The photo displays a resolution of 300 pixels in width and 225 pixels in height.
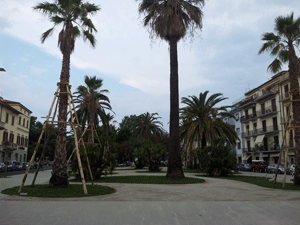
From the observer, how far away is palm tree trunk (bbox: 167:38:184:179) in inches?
674

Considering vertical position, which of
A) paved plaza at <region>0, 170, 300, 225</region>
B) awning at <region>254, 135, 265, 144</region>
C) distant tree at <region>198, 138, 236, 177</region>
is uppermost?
awning at <region>254, 135, 265, 144</region>

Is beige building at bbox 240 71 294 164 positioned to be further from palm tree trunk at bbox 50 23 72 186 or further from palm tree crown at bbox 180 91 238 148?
palm tree trunk at bbox 50 23 72 186

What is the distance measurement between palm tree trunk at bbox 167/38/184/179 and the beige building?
1060 inches

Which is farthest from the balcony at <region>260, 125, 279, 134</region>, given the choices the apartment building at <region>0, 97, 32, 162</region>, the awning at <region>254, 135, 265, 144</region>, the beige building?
the apartment building at <region>0, 97, 32, 162</region>

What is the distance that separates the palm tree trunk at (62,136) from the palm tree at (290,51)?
1212 centimetres

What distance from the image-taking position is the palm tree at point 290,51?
46.1 ft

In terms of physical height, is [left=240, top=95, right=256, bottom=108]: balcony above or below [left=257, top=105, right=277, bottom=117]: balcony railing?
above

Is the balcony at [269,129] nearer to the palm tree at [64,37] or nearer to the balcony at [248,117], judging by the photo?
the balcony at [248,117]

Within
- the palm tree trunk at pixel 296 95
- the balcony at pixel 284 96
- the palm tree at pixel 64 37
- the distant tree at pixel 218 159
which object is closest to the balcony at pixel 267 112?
the balcony at pixel 284 96

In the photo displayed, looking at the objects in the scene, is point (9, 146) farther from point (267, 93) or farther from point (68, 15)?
point (267, 93)

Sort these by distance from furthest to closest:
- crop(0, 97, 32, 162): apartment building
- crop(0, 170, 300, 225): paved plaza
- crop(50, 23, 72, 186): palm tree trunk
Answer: crop(0, 97, 32, 162): apartment building → crop(50, 23, 72, 186): palm tree trunk → crop(0, 170, 300, 225): paved plaza

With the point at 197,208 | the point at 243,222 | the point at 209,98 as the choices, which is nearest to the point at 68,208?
the point at 197,208

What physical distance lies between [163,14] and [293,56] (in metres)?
8.83

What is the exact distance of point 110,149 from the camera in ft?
55.9
